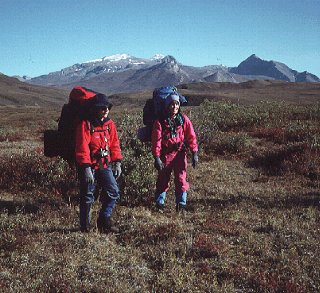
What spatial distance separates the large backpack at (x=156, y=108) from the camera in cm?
739

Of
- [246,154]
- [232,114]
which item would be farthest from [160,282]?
[232,114]

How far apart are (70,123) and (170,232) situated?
A: 2464 mm

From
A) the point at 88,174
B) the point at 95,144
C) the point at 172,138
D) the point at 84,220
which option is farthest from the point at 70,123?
the point at 172,138

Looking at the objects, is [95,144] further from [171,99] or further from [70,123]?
[171,99]

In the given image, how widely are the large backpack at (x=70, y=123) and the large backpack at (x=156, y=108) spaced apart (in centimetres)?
153

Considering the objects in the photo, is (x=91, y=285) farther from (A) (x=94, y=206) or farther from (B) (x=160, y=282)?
(A) (x=94, y=206)

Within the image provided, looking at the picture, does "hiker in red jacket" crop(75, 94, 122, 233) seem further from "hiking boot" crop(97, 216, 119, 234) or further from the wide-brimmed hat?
the wide-brimmed hat

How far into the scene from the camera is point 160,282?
4832 mm

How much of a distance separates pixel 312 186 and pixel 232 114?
35.3 feet

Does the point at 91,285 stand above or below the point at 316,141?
below

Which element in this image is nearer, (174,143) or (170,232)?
(170,232)

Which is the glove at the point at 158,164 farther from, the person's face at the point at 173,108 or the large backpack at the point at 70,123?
the large backpack at the point at 70,123

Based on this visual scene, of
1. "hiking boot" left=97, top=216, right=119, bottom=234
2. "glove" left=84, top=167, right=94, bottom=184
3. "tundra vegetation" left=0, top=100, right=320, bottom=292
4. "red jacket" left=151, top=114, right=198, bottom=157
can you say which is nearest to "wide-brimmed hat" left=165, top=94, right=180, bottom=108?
"red jacket" left=151, top=114, right=198, bottom=157

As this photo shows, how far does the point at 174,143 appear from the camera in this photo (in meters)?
7.54
